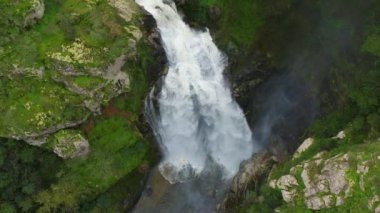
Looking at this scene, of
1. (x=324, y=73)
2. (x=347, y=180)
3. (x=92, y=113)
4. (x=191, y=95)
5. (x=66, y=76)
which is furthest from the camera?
(x=324, y=73)

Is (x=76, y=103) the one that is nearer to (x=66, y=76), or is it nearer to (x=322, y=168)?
(x=66, y=76)

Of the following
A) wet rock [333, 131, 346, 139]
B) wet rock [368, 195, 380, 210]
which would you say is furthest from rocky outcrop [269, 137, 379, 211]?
wet rock [333, 131, 346, 139]

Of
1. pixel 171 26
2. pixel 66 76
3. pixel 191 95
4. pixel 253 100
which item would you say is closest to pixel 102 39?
pixel 66 76

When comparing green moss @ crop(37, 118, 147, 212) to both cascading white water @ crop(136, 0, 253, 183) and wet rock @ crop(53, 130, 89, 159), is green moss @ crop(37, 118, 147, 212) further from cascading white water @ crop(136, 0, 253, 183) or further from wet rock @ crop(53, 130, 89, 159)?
cascading white water @ crop(136, 0, 253, 183)

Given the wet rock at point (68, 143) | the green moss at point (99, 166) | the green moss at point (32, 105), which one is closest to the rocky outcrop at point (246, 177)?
the green moss at point (99, 166)

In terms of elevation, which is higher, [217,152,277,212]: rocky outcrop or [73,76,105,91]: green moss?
[73,76,105,91]: green moss

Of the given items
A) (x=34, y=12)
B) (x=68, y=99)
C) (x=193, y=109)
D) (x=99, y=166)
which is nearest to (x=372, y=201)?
(x=193, y=109)

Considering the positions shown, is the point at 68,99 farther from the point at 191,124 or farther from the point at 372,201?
the point at 372,201

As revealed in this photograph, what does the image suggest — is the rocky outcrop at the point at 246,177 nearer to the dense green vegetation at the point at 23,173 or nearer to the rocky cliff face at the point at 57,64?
the rocky cliff face at the point at 57,64
